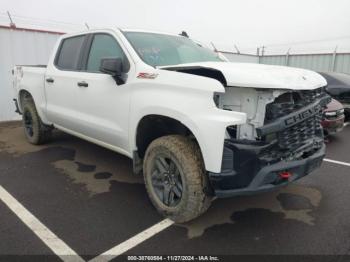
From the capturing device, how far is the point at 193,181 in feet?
9.72

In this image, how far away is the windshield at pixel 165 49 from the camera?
148 inches

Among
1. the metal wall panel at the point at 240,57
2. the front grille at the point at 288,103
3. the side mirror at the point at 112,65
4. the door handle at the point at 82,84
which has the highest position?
the side mirror at the point at 112,65

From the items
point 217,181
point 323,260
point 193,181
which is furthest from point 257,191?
point 323,260

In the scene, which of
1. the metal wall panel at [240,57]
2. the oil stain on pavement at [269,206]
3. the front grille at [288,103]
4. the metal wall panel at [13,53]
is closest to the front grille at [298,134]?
the front grille at [288,103]

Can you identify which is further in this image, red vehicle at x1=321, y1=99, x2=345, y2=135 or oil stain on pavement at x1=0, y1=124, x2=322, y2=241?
red vehicle at x1=321, y1=99, x2=345, y2=135

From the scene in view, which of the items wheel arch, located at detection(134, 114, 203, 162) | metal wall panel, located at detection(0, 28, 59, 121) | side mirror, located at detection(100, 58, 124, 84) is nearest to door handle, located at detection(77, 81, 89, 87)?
side mirror, located at detection(100, 58, 124, 84)

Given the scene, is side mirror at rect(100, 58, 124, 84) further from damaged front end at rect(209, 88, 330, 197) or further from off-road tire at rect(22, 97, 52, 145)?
off-road tire at rect(22, 97, 52, 145)

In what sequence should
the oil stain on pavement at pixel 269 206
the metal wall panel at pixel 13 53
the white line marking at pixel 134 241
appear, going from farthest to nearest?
the metal wall panel at pixel 13 53
the oil stain on pavement at pixel 269 206
the white line marking at pixel 134 241

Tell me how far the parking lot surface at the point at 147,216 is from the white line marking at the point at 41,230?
4 centimetres

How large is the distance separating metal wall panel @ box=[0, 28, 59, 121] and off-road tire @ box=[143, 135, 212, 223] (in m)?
6.79

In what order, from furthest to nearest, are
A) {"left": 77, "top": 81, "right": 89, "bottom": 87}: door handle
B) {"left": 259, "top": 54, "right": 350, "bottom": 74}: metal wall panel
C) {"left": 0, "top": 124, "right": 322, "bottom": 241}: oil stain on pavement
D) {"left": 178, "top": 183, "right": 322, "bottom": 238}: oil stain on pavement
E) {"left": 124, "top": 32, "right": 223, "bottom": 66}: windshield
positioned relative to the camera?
{"left": 259, "top": 54, "right": 350, "bottom": 74}: metal wall panel
{"left": 77, "top": 81, "right": 89, "bottom": 87}: door handle
{"left": 124, "top": 32, "right": 223, "bottom": 66}: windshield
{"left": 0, "top": 124, "right": 322, "bottom": 241}: oil stain on pavement
{"left": 178, "top": 183, "right": 322, "bottom": 238}: oil stain on pavement

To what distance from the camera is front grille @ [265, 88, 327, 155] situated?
283 centimetres

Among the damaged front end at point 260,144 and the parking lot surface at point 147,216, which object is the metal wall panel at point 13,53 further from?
the damaged front end at point 260,144

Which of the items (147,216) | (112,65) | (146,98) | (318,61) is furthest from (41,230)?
(318,61)
